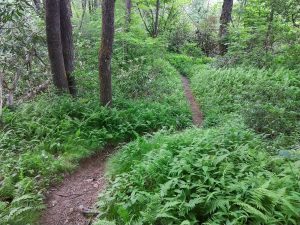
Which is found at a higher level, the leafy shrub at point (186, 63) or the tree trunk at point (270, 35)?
the tree trunk at point (270, 35)

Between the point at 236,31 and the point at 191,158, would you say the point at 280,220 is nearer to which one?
the point at 191,158

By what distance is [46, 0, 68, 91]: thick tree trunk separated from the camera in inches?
355

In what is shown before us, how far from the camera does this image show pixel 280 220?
3721 mm

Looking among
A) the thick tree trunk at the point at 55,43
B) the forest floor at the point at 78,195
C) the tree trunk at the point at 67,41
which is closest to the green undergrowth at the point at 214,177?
the forest floor at the point at 78,195

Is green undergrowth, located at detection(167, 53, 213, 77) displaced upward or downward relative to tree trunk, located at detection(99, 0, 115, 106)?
downward

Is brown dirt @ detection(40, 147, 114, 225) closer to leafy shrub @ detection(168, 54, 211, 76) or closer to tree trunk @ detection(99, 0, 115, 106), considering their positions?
tree trunk @ detection(99, 0, 115, 106)

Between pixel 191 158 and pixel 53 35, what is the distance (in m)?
6.65

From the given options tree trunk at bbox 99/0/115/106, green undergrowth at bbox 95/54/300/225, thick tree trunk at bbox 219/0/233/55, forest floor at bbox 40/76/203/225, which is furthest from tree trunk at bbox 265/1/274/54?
forest floor at bbox 40/76/203/225

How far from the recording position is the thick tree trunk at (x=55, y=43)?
29.6 ft

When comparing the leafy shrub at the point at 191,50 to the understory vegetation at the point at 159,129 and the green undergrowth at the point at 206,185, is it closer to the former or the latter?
the understory vegetation at the point at 159,129

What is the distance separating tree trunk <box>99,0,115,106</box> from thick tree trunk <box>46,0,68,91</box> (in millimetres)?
1554

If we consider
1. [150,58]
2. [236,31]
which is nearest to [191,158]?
[150,58]

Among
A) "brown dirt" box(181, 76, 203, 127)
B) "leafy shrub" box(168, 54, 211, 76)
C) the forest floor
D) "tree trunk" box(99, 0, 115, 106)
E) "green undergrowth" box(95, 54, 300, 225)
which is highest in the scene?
"tree trunk" box(99, 0, 115, 106)

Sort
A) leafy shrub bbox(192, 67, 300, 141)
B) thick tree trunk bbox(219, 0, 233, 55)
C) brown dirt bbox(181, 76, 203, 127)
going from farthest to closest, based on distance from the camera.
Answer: thick tree trunk bbox(219, 0, 233, 55) < brown dirt bbox(181, 76, 203, 127) < leafy shrub bbox(192, 67, 300, 141)
